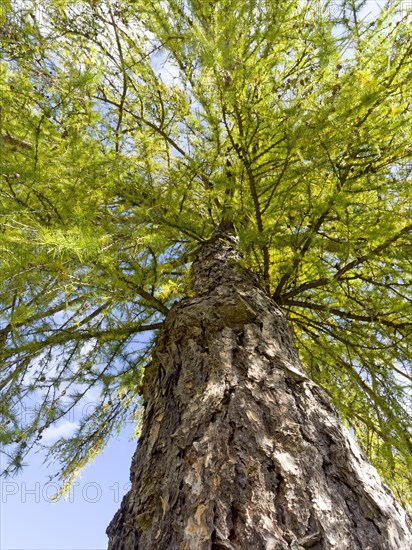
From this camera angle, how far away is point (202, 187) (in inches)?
111

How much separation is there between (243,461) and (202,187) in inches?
80.0

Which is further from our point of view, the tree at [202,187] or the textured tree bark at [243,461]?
the tree at [202,187]

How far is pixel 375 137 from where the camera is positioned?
7.40ft

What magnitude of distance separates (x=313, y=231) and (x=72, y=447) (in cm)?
218

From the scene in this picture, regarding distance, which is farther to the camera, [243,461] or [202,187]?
[202,187]

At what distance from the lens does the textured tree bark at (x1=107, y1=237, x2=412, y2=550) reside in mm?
977

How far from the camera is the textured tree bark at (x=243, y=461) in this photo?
0.98 meters

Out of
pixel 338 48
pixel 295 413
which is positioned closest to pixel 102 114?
pixel 338 48

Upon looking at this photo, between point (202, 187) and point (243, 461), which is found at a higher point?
point (202, 187)

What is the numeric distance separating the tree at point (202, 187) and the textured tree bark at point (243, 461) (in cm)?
5

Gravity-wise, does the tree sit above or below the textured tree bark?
above

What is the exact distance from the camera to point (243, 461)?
1.15m

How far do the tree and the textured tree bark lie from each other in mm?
53

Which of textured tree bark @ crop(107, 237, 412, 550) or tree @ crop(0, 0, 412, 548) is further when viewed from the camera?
tree @ crop(0, 0, 412, 548)
